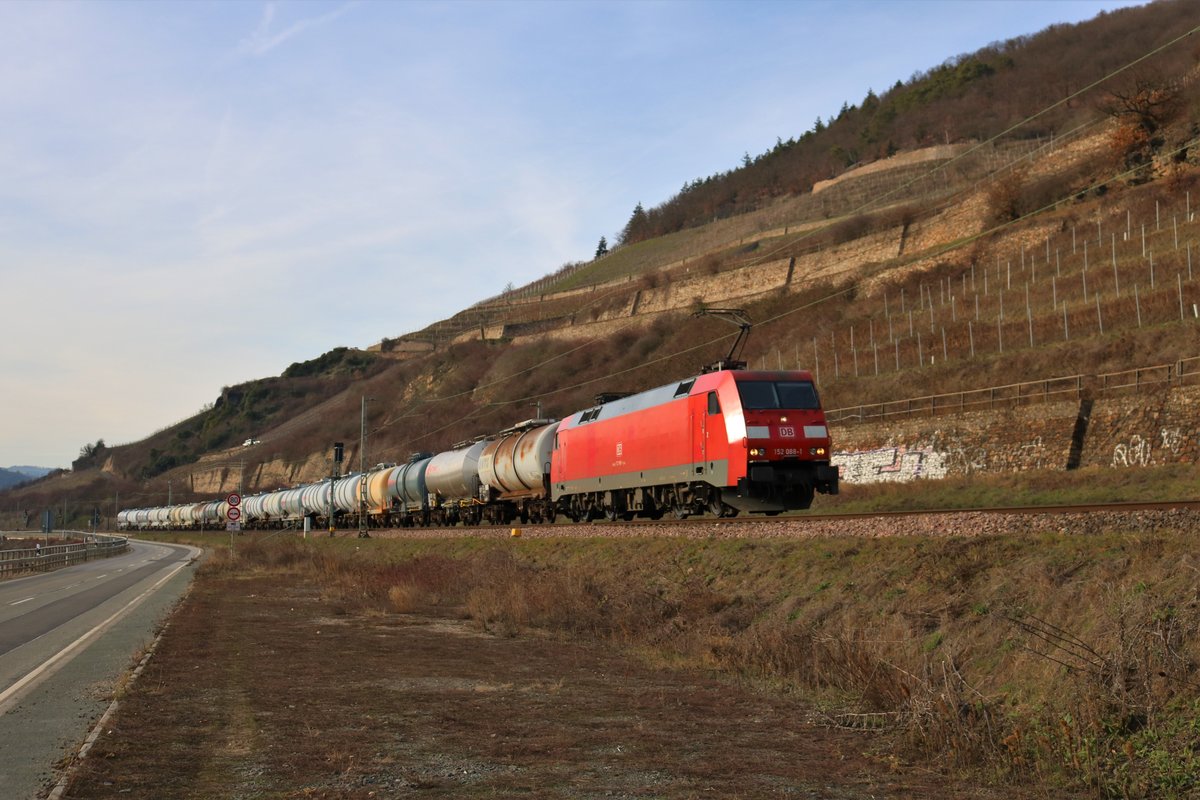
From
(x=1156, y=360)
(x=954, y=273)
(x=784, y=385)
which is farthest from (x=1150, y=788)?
(x=954, y=273)

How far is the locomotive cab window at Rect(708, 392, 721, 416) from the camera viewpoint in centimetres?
2414

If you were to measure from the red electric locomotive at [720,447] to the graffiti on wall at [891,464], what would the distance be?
46.6 ft

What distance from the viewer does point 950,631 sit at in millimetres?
12508

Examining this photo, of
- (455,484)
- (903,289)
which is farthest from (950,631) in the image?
(903,289)

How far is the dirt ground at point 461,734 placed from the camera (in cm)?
819

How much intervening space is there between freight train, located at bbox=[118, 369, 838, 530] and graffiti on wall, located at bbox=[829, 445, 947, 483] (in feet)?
42.9

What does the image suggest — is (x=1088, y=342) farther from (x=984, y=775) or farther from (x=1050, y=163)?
(x=1050, y=163)

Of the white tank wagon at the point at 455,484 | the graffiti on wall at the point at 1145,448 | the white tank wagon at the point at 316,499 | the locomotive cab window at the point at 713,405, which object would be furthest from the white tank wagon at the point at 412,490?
the graffiti on wall at the point at 1145,448

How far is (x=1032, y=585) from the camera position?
12438 mm

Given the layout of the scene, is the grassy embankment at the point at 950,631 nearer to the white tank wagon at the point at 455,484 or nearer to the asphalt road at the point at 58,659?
the asphalt road at the point at 58,659

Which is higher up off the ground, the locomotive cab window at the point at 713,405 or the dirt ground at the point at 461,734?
the locomotive cab window at the point at 713,405

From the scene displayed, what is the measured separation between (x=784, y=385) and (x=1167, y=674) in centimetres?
1546

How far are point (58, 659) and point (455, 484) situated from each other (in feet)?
99.4

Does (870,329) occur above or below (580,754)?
above
